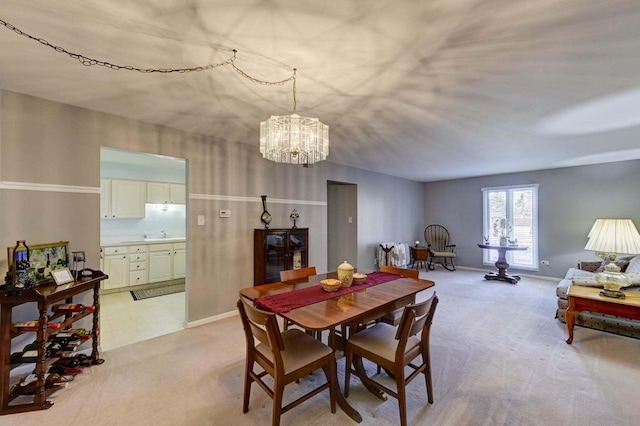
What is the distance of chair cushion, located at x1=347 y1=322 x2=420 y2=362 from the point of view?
1.73m

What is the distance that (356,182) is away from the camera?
5406 millimetres

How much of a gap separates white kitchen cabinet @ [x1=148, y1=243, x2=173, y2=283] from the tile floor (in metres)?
0.51

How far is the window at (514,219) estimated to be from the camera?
18.6 ft

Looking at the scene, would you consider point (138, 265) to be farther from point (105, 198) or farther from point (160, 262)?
point (105, 198)

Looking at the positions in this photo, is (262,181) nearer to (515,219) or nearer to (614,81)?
(614,81)

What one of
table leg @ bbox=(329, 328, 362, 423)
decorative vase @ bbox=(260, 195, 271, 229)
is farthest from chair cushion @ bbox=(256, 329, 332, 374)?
decorative vase @ bbox=(260, 195, 271, 229)

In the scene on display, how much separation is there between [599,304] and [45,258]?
5205 mm

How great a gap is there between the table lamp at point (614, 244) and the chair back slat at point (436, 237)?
13.5 feet

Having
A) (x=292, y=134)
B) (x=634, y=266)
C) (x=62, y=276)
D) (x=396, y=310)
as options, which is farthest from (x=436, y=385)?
(x=634, y=266)

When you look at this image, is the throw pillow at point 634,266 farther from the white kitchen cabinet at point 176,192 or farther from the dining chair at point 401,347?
the white kitchen cabinet at point 176,192

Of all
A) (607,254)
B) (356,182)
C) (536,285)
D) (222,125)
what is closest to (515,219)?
(536,285)

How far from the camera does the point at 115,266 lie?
438 centimetres

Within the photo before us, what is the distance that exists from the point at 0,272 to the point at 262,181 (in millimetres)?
2653

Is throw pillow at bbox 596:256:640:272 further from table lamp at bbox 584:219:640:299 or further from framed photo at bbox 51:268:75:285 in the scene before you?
framed photo at bbox 51:268:75:285
